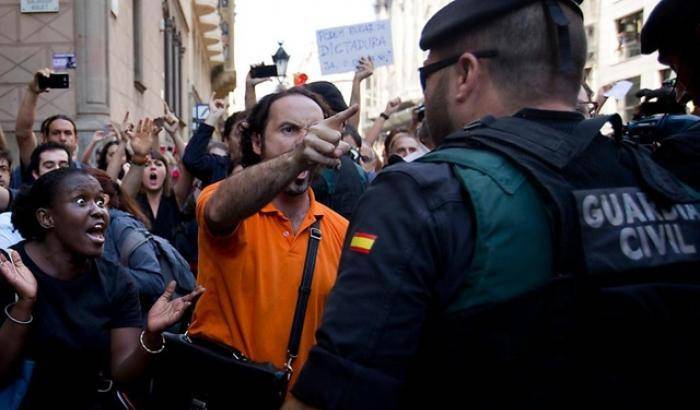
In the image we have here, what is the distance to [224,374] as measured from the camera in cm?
252

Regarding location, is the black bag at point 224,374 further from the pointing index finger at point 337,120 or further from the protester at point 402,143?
the protester at point 402,143

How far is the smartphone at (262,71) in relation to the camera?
6043 mm

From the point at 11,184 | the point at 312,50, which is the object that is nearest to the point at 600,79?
the point at 11,184

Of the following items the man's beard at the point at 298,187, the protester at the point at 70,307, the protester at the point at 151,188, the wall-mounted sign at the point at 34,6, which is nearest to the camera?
the man's beard at the point at 298,187

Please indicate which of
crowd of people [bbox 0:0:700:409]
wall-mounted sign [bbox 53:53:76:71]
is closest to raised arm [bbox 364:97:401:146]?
wall-mounted sign [bbox 53:53:76:71]

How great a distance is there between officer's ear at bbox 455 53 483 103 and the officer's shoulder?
28cm

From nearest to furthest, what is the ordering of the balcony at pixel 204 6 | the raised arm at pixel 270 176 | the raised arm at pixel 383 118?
the raised arm at pixel 270 176 → the raised arm at pixel 383 118 → the balcony at pixel 204 6

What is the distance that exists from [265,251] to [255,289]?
13cm

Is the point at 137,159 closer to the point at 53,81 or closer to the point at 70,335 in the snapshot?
the point at 53,81

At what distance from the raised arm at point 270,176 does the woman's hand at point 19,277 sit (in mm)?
1123

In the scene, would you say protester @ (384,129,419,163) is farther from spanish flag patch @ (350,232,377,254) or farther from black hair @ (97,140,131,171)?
spanish flag patch @ (350,232,377,254)

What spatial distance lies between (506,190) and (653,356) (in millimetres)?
472

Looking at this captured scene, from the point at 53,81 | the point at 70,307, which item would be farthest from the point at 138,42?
the point at 70,307

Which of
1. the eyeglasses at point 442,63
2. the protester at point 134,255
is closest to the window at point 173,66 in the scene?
the protester at point 134,255
